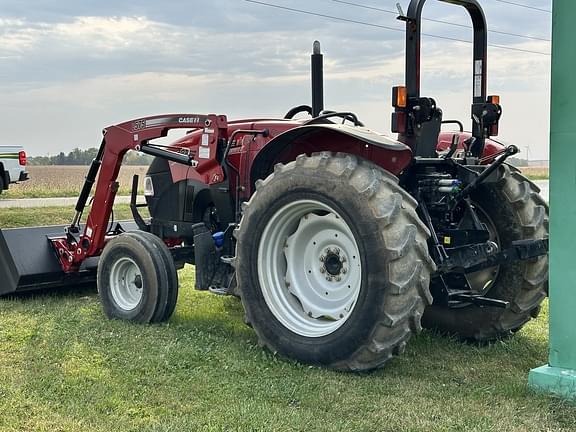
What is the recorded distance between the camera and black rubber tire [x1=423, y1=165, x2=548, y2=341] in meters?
5.21

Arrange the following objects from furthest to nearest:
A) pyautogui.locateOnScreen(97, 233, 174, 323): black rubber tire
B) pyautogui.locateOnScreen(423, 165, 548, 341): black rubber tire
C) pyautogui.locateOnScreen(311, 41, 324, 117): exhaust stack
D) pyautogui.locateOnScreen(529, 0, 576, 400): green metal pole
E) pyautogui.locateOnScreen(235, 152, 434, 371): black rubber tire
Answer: pyautogui.locateOnScreen(311, 41, 324, 117): exhaust stack
pyautogui.locateOnScreen(97, 233, 174, 323): black rubber tire
pyautogui.locateOnScreen(423, 165, 548, 341): black rubber tire
pyautogui.locateOnScreen(235, 152, 434, 371): black rubber tire
pyautogui.locateOnScreen(529, 0, 576, 400): green metal pole

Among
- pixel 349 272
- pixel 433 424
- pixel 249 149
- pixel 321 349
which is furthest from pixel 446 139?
pixel 433 424

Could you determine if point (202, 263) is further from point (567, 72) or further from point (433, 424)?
point (567, 72)

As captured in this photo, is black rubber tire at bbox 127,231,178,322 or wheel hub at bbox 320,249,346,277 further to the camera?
black rubber tire at bbox 127,231,178,322

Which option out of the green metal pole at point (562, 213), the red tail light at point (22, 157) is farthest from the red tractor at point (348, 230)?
the red tail light at point (22, 157)

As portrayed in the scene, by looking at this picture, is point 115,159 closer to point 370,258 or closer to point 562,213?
point 370,258

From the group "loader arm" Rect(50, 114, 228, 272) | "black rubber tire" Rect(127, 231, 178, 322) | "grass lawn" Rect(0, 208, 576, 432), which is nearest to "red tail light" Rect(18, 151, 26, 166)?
"loader arm" Rect(50, 114, 228, 272)

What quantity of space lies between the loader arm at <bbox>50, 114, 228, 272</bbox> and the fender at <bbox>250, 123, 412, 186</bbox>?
0.52m

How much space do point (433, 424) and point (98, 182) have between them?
13.3 feet

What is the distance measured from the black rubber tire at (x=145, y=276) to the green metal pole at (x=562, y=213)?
9.24 ft

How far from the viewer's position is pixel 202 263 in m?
5.46

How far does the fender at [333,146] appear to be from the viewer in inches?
174

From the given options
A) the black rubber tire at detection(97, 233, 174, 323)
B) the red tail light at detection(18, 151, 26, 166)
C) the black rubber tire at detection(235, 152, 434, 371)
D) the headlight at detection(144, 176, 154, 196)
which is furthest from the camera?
the red tail light at detection(18, 151, 26, 166)

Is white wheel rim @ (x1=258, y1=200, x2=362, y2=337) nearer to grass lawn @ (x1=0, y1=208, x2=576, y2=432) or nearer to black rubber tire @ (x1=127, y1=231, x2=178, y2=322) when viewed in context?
grass lawn @ (x1=0, y1=208, x2=576, y2=432)
